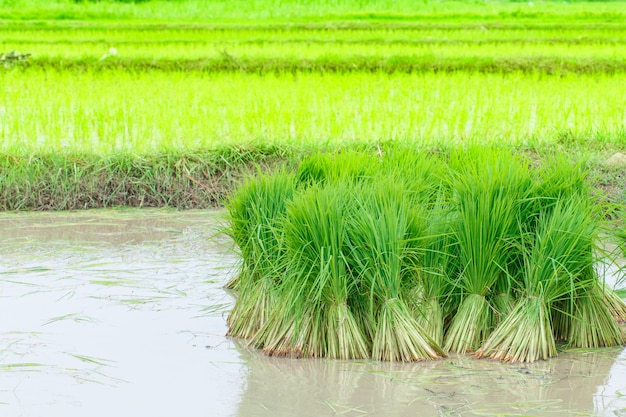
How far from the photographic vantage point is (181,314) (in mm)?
4016

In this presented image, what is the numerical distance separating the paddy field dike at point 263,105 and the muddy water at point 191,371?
1316 mm

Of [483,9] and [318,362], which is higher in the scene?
[483,9]

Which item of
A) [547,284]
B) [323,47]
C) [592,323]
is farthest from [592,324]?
[323,47]

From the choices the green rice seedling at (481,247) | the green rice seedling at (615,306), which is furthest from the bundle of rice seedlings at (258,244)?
the green rice seedling at (615,306)

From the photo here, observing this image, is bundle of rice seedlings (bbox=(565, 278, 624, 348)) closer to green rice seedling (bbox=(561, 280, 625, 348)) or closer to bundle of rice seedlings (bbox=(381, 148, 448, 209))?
green rice seedling (bbox=(561, 280, 625, 348))

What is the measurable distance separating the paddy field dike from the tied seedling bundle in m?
1.14

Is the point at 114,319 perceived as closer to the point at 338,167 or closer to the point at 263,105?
the point at 338,167

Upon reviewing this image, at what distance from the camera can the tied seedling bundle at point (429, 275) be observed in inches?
138

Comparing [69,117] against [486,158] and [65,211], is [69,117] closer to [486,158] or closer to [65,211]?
[65,211]

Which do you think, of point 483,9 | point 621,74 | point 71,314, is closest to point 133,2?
point 483,9

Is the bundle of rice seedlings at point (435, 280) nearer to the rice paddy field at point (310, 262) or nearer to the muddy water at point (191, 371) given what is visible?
the rice paddy field at point (310, 262)

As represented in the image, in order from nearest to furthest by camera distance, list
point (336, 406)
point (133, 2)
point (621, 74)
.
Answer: point (336, 406), point (621, 74), point (133, 2)

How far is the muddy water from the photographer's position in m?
3.02

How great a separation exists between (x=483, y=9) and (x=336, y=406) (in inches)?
954
